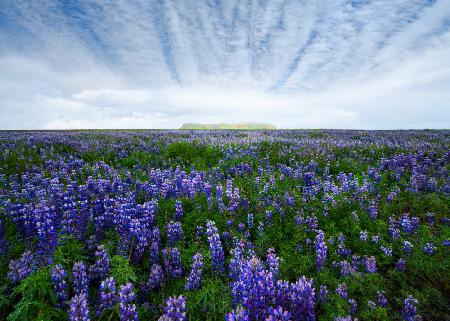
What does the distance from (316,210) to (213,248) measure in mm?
2757

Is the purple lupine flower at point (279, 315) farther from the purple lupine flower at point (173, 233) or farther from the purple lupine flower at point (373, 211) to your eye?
the purple lupine flower at point (373, 211)

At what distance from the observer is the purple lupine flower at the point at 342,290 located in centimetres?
342

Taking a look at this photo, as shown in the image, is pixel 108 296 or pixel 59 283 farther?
pixel 59 283

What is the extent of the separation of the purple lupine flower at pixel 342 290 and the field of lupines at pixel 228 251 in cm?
2

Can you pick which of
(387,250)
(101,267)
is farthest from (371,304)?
(101,267)

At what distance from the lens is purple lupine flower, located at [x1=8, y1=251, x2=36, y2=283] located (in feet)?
10.8

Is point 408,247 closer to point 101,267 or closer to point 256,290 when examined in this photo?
point 256,290

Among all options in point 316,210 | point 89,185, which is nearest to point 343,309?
point 316,210

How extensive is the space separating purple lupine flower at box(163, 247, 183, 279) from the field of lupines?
A: 19 millimetres

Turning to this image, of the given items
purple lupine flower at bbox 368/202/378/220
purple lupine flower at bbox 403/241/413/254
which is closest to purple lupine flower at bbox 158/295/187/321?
purple lupine flower at bbox 403/241/413/254

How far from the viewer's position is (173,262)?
3.96 metres

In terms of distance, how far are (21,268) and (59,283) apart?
0.69 m

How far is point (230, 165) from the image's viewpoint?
30.0ft

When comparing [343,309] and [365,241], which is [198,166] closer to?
[365,241]
